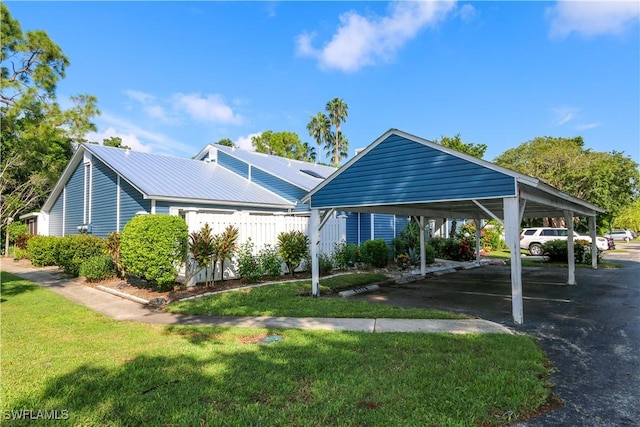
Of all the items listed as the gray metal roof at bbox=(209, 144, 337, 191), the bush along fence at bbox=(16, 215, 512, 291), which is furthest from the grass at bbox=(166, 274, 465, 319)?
the gray metal roof at bbox=(209, 144, 337, 191)

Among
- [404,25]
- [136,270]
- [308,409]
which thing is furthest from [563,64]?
[136,270]

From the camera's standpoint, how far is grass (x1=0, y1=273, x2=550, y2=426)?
3463mm

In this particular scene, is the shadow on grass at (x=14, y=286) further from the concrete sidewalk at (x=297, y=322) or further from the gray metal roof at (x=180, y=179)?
the gray metal roof at (x=180, y=179)

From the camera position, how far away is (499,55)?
38.7 ft

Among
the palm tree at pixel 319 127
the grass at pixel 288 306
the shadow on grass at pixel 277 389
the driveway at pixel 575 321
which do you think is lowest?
the driveway at pixel 575 321

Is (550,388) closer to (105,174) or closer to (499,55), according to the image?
(499,55)

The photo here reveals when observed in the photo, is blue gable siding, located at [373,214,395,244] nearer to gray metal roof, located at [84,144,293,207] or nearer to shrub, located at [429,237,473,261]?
shrub, located at [429,237,473,261]

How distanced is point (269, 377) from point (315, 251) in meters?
6.13

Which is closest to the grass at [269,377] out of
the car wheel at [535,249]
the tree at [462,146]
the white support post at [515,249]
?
the white support post at [515,249]

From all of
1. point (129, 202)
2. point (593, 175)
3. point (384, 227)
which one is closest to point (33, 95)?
point (129, 202)

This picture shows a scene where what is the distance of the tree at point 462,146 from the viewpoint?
88.7ft

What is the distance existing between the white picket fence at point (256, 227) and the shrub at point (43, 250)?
8060 millimetres

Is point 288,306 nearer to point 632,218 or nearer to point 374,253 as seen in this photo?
point 374,253

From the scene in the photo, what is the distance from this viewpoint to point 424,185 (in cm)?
837
